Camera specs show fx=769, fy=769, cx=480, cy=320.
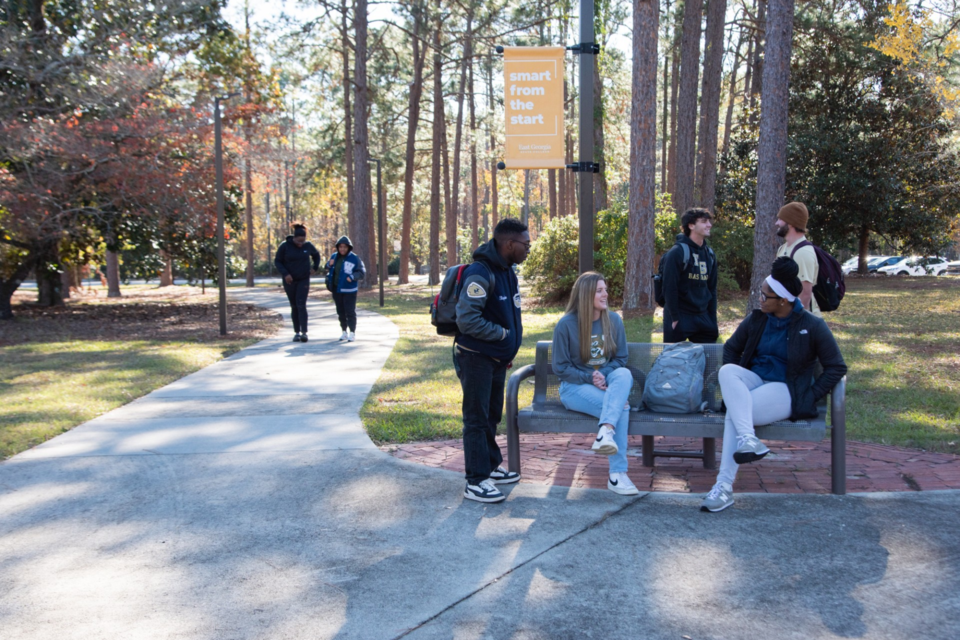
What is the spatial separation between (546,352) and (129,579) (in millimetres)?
3056

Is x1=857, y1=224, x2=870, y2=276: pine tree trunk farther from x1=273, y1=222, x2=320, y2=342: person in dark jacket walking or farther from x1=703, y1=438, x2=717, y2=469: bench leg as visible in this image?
x1=703, y1=438, x2=717, y2=469: bench leg

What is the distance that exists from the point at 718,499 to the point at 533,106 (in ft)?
13.8

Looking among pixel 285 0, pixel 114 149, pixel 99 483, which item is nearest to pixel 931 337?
pixel 99 483

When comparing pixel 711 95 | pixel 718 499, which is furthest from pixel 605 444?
pixel 711 95

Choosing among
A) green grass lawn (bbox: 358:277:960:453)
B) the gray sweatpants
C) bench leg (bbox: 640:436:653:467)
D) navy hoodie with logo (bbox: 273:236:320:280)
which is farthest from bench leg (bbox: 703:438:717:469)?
navy hoodie with logo (bbox: 273:236:320:280)

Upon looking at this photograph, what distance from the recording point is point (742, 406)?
15.2ft

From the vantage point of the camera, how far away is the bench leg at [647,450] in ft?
18.1

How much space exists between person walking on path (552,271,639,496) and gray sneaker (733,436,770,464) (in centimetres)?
72

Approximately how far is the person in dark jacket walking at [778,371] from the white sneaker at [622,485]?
468mm

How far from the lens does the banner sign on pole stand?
7113mm

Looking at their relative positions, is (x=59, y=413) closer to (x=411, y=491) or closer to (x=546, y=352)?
(x=411, y=491)

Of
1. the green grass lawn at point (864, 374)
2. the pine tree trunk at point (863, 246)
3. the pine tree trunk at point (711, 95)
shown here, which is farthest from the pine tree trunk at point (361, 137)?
the pine tree trunk at point (863, 246)

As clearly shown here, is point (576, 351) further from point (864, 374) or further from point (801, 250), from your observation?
point (864, 374)

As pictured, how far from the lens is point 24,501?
16.1 feet
